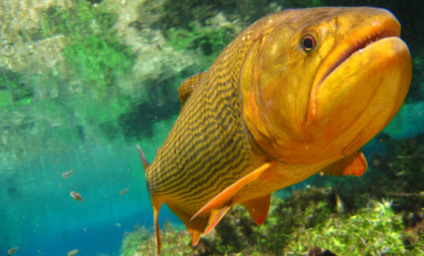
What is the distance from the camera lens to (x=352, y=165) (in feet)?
5.62

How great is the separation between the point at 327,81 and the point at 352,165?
3.33ft

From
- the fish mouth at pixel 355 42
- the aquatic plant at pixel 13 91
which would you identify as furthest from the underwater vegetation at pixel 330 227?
the aquatic plant at pixel 13 91

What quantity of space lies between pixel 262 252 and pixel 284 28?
433 centimetres

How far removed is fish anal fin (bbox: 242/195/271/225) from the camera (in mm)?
2154

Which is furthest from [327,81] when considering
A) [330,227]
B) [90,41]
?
[90,41]

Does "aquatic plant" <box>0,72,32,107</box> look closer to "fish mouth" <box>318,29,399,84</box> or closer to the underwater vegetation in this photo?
the underwater vegetation

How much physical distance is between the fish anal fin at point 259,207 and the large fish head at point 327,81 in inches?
38.6

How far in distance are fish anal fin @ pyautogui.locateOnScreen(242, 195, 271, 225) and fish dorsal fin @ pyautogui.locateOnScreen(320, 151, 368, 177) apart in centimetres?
63

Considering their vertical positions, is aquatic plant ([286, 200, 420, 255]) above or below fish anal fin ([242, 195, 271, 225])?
below

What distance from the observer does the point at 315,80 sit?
1.00 m

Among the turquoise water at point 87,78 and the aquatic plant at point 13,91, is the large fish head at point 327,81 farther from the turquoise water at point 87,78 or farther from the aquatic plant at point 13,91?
the aquatic plant at point 13,91

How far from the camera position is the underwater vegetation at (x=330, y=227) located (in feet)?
11.8

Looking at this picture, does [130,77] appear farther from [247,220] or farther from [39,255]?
[39,255]

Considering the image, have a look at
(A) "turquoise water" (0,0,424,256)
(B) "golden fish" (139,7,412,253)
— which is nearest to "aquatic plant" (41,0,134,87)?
(A) "turquoise water" (0,0,424,256)
